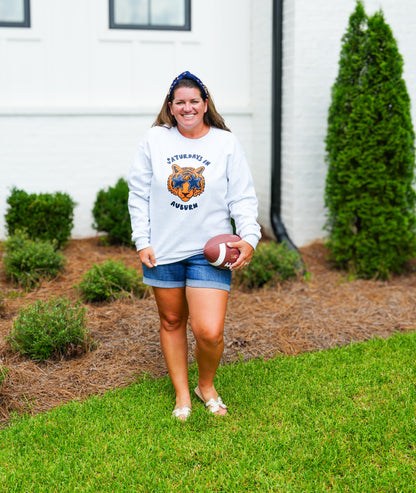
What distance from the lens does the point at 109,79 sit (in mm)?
7672

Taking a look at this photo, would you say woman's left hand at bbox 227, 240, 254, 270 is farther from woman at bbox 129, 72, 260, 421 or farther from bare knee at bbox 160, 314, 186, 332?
bare knee at bbox 160, 314, 186, 332

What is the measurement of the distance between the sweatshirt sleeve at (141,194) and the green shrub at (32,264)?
109 inches

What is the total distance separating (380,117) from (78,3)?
153 inches

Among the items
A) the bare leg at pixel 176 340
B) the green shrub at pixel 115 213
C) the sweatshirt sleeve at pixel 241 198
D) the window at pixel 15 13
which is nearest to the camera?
the sweatshirt sleeve at pixel 241 198

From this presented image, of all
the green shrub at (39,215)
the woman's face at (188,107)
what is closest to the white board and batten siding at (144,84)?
the green shrub at (39,215)

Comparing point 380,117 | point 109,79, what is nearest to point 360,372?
point 380,117

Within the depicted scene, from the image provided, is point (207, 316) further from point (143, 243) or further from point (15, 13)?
point (15, 13)

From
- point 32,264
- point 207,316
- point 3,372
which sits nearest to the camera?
point 207,316

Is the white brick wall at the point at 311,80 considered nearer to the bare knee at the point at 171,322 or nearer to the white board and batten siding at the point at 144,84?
the white board and batten siding at the point at 144,84

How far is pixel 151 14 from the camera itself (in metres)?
7.75

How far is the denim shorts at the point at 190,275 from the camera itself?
11.3 ft

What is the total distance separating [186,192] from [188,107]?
46 centimetres

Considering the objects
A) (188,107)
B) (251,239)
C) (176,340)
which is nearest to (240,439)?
(176,340)

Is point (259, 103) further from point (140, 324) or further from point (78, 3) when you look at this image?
point (140, 324)
